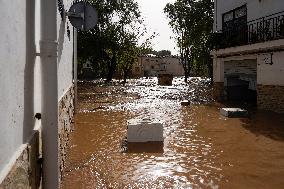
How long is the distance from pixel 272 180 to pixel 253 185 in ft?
1.59

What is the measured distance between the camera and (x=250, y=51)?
1491cm

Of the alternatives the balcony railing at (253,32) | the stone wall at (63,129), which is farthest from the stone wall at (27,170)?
the balcony railing at (253,32)

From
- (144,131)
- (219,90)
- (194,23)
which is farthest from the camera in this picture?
(194,23)

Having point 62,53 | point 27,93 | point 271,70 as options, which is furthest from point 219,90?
point 27,93

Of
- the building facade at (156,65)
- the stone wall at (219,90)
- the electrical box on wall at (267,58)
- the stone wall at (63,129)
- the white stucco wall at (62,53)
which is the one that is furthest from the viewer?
the building facade at (156,65)

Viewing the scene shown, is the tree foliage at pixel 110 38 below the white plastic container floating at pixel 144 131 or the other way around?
the other way around

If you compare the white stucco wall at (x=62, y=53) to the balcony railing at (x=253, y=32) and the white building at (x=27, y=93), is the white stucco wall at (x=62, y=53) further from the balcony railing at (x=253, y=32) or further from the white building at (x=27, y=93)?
the balcony railing at (x=253, y=32)

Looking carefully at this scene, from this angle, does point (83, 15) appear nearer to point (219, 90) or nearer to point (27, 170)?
point (27, 170)

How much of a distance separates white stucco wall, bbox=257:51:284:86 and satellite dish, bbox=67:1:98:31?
10031 mm

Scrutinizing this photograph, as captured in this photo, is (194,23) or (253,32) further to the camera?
(194,23)

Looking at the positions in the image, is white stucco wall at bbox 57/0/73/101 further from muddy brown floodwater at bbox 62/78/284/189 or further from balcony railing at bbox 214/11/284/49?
balcony railing at bbox 214/11/284/49

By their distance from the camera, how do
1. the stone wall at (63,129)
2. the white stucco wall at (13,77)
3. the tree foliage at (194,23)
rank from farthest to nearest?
the tree foliage at (194,23) → the stone wall at (63,129) → the white stucco wall at (13,77)

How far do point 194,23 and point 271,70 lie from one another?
18.2m

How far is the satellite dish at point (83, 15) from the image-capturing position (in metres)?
5.70
